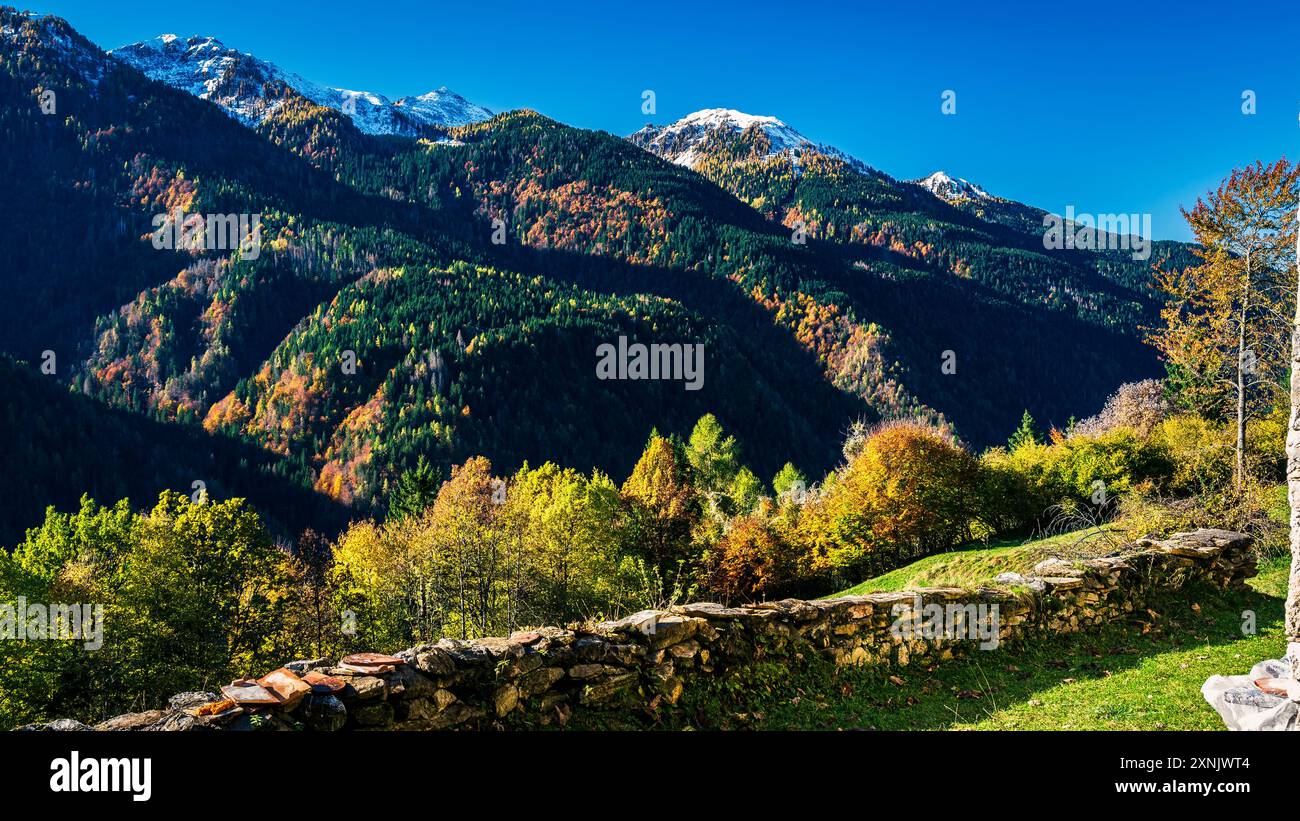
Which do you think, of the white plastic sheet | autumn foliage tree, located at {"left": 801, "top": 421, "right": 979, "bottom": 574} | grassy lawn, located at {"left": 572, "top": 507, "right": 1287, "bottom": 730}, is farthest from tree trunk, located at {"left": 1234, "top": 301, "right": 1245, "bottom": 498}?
the white plastic sheet

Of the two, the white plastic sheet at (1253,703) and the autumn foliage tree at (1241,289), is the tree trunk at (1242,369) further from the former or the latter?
the white plastic sheet at (1253,703)

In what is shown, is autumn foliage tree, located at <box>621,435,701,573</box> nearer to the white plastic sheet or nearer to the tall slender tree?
the white plastic sheet

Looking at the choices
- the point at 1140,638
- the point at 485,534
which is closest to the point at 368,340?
the point at 485,534

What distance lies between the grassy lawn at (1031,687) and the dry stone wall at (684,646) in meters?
0.29

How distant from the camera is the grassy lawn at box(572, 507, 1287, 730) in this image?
9875 mm

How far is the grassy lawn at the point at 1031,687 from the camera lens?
9.88 metres

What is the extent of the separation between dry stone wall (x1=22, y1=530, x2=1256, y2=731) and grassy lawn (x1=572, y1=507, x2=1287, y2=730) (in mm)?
286

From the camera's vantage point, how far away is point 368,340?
195 metres

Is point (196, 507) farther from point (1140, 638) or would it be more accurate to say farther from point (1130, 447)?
point (1130, 447)

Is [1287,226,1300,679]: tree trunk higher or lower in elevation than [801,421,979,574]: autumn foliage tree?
higher

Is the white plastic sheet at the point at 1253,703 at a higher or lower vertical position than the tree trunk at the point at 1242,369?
lower

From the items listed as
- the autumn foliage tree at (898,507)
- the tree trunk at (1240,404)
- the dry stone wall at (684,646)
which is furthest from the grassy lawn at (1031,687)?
the autumn foliage tree at (898,507)

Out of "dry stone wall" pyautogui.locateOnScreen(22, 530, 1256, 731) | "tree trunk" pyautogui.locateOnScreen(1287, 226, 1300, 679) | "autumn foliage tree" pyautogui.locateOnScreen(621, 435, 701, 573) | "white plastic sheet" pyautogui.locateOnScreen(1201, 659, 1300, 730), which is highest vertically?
"tree trunk" pyautogui.locateOnScreen(1287, 226, 1300, 679)

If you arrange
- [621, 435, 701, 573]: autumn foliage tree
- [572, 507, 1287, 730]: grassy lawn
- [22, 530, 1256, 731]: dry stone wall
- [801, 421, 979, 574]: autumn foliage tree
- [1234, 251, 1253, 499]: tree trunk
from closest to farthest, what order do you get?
1. [22, 530, 1256, 731]: dry stone wall
2. [572, 507, 1287, 730]: grassy lawn
3. [1234, 251, 1253, 499]: tree trunk
4. [801, 421, 979, 574]: autumn foliage tree
5. [621, 435, 701, 573]: autumn foliage tree
